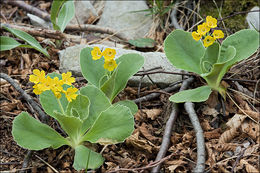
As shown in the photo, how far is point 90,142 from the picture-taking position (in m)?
2.01

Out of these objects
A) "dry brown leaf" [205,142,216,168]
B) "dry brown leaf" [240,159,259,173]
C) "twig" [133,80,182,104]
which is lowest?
"dry brown leaf" [240,159,259,173]

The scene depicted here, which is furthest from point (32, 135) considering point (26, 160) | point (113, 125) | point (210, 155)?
point (210, 155)

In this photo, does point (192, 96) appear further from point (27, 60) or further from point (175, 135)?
point (27, 60)

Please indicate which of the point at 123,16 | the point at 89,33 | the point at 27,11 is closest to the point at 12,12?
the point at 27,11

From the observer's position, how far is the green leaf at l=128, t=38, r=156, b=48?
2.86m

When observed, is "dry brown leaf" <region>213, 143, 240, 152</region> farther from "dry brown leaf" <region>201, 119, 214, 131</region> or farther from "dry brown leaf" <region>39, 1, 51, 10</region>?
"dry brown leaf" <region>39, 1, 51, 10</region>

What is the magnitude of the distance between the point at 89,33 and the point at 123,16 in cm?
42

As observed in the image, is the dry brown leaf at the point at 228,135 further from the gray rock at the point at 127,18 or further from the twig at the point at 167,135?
the gray rock at the point at 127,18

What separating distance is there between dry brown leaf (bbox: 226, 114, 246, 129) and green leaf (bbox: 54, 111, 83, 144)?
956mm

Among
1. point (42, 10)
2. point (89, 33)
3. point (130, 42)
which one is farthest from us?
point (42, 10)

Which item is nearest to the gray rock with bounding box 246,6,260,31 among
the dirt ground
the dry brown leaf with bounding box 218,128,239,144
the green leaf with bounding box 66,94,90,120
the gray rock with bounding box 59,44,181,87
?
the dirt ground

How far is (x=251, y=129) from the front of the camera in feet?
6.57

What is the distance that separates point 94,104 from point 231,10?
1794 millimetres

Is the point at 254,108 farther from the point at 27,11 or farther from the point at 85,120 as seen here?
the point at 27,11
